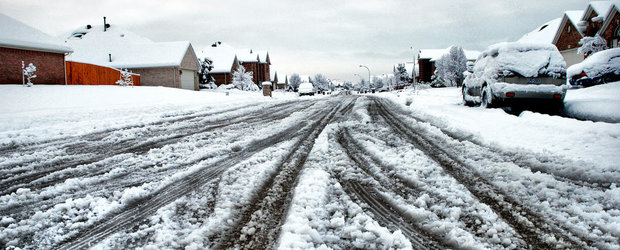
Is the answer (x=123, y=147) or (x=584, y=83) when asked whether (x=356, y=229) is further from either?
(x=584, y=83)

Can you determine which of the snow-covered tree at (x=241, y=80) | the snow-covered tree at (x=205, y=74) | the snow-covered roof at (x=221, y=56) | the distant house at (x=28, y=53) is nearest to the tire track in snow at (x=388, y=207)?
the distant house at (x=28, y=53)

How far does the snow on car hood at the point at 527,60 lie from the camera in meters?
8.55

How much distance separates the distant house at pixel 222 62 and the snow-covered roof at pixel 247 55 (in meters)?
8.60

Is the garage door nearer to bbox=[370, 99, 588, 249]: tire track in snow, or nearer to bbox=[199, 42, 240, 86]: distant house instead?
bbox=[199, 42, 240, 86]: distant house

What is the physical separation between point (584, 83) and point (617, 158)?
12.5 meters

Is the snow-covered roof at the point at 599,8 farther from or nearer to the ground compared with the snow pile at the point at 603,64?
farther from the ground

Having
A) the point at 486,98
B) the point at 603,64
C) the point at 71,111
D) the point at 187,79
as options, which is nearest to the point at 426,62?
the point at 187,79

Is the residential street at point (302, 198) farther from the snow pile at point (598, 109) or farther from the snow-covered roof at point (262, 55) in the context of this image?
the snow-covered roof at point (262, 55)

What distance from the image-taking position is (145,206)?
2547 mm

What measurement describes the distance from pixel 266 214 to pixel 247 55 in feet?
218

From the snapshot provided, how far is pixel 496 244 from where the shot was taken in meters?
1.93

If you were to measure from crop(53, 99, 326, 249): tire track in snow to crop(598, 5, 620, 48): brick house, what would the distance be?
34231 millimetres

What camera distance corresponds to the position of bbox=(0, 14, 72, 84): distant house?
18.9 m

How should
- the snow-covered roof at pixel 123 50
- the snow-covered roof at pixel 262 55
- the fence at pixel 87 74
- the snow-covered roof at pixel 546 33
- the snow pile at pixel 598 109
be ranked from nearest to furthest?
the snow pile at pixel 598 109 → the fence at pixel 87 74 → the snow-covered roof at pixel 123 50 → the snow-covered roof at pixel 546 33 → the snow-covered roof at pixel 262 55
